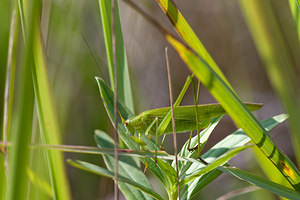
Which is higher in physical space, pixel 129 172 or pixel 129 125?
pixel 129 125

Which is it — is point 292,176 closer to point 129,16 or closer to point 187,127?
point 187,127

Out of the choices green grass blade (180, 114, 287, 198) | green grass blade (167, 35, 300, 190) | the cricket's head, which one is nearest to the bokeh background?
the cricket's head

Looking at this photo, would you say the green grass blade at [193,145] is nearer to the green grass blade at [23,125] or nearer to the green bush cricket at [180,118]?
the green bush cricket at [180,118]

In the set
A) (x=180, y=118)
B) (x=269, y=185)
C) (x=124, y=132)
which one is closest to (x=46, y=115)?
(x=124, y=132)

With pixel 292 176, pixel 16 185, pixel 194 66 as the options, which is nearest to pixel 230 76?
pixel 292 176

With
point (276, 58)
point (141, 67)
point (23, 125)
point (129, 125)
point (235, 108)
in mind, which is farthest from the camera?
point (141, 67)

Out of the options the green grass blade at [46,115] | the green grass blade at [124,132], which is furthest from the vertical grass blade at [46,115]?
the green grass blade at [124,132]

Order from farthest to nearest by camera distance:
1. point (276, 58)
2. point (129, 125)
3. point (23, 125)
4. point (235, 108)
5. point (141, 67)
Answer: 1. point (141, 67)
2. point (129, 125)
3. point (276, 58)
4. point (235, 108)
5. point (23, 125)

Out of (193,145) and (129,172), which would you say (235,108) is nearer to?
(193,145)
